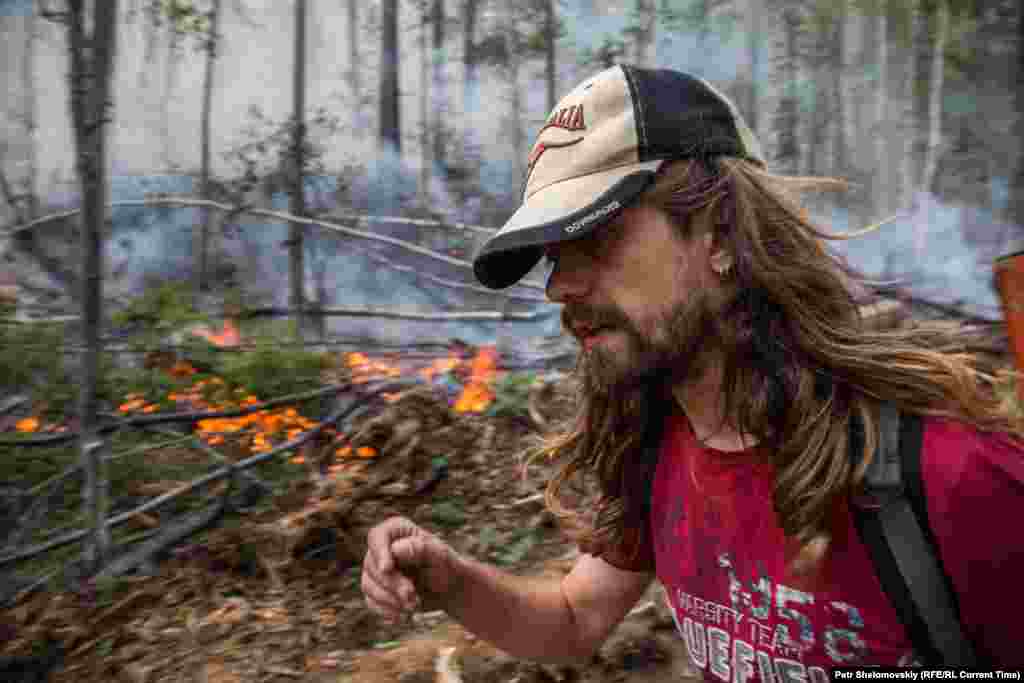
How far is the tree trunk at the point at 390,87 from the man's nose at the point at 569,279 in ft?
15.0

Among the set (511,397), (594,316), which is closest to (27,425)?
(511,397)

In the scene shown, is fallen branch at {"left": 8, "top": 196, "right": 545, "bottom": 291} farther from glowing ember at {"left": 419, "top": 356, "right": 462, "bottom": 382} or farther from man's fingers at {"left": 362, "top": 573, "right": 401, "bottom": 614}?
man's fingers at {"left": 362, "top": 573, "right": 401, "bottom": 614}

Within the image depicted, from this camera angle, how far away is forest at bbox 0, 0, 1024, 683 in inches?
133

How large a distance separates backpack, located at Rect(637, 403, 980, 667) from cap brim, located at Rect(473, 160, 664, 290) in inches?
25.7

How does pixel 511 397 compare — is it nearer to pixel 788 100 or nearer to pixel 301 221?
pixel 301 221

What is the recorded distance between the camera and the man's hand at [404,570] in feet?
4.89

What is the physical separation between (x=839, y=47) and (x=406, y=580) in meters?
6.46

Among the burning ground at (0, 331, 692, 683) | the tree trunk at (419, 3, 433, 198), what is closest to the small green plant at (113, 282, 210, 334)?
the burning ground at (0, 331, 692, 683)

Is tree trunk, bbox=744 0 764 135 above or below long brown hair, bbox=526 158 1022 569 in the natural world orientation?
above

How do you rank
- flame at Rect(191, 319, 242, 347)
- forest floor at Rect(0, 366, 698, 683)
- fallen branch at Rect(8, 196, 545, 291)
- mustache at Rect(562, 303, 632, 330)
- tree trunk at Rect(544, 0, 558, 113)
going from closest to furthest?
1. mustache at Rect(562, 303, 632, 330)
2. forest floor at Rect(0, 366, 698, 683)
3. flame at Rect(191, 319, 242, 347)
4. fallen branch at Rect(8, 196, 545, 291)
5. tree trunk at Rect(544, 0, 558, 113)

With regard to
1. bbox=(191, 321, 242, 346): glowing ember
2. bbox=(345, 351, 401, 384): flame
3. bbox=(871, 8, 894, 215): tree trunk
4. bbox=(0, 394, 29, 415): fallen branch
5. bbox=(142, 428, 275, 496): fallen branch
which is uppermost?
bbox=(871, 8, 894, 215): tree trunk

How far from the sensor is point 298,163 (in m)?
5.70

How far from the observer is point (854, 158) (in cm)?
642

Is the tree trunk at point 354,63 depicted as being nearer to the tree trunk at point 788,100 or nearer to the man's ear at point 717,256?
the tree trunk at point 788,100
